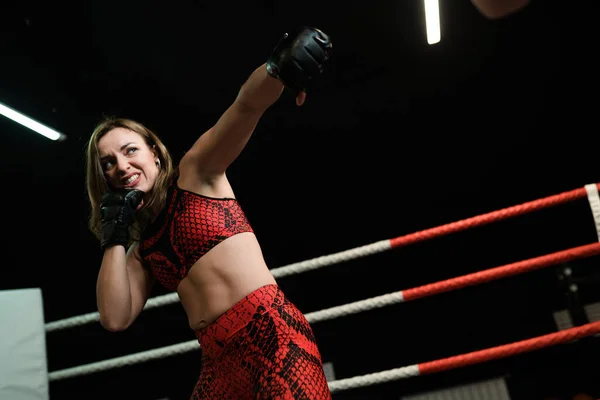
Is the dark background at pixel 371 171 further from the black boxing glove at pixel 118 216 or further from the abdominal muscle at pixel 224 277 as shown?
the abdominal muscle at pixel 224 277

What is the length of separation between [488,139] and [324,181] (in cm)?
120

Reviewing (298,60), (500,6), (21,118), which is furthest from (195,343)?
(500,6)

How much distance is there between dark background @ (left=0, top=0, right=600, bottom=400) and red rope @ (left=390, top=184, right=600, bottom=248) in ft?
4.71

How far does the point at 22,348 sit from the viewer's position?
199 cm

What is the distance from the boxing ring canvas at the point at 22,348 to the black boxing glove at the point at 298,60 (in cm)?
156

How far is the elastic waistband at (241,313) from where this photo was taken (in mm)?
1171

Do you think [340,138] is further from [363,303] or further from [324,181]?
[363,303]

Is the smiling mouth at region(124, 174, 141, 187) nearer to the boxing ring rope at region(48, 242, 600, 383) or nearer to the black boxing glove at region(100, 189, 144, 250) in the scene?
the black boxing glove at region(100, 189, 144, 250)

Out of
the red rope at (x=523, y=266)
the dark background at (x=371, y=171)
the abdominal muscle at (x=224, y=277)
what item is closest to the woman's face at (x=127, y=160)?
the abdominal muscle at (x=224, y=277)

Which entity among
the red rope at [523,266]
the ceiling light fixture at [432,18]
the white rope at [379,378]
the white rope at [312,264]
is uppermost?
the ceiling light fixture at [432,18]

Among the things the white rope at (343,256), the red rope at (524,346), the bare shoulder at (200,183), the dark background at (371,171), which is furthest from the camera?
the dark background at (371,171)

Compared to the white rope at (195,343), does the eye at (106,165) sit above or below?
above

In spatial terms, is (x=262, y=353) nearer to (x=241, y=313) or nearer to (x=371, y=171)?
(x=241, y=313)

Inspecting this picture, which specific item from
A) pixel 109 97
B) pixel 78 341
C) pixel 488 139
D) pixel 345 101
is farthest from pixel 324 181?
pixel 78 341
